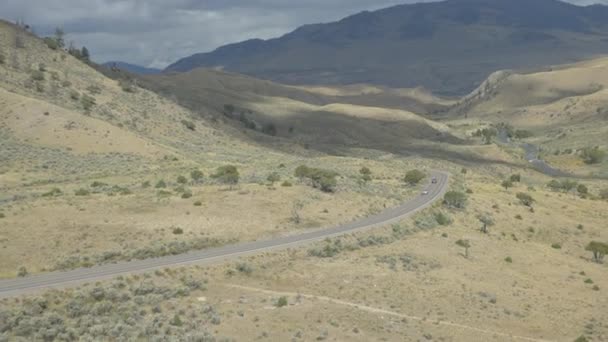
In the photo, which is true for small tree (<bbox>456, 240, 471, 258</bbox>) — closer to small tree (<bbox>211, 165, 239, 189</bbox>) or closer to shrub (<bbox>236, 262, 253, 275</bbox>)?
shrub (<bbox>236, 262, 253, 275</bbox>)

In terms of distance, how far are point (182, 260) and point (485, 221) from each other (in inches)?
1345

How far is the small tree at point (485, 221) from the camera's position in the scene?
61.1 meters

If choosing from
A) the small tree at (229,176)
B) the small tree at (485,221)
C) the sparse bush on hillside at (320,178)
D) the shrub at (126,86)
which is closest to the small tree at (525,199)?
the small tree at (485,221)

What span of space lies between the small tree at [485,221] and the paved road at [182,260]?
278 inches

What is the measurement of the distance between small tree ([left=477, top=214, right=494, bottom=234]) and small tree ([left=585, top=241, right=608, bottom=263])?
9.34 meters

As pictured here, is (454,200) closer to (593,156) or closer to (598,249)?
(598,249)

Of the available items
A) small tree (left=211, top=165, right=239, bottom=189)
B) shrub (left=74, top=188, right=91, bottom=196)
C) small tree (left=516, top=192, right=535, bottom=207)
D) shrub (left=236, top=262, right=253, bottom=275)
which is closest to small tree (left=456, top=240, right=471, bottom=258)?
shrub (left=236, top=262, right=253, bottom=275)

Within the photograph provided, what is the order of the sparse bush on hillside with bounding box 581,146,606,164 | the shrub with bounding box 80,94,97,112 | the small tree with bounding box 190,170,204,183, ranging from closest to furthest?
the small tree with bounding box 190,170,204,183 < the shrub with bounding box 80,94,97,112 < the sparse bush on hillside with bounding box 581,146,606,164

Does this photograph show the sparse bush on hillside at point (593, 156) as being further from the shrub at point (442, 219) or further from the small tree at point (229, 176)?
the small tree at point (229, 176)

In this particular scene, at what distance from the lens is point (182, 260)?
40500 mm

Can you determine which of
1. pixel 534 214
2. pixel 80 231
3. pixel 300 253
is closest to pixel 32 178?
pixel 80 231

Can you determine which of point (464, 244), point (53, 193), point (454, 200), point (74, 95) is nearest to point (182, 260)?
point (53, 193)

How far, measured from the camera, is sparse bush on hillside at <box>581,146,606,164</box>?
150 meters

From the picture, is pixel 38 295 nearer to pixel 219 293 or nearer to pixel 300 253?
pixel 219 293
